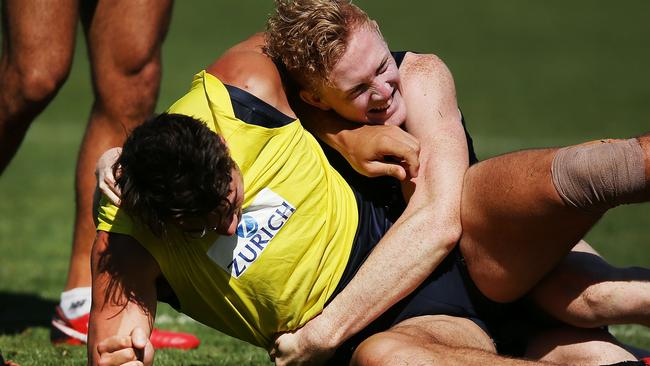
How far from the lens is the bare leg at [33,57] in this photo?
4977 mm

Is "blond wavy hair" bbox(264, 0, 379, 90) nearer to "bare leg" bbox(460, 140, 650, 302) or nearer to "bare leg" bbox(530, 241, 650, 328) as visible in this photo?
"bare leg" bbox(460, 140, 650, 302)

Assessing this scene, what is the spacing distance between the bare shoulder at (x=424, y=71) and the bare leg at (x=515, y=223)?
477 mm

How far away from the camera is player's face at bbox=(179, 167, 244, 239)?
3.60m

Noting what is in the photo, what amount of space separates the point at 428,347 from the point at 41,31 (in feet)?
8.27

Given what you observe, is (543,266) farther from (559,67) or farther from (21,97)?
(559,67)

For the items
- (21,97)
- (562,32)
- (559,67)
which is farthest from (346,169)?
(562,32)

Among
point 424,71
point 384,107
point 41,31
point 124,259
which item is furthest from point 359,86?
point 41,31

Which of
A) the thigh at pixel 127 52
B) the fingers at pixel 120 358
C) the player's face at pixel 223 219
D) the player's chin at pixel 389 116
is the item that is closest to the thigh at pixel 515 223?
the player's chin at pixel 389 116

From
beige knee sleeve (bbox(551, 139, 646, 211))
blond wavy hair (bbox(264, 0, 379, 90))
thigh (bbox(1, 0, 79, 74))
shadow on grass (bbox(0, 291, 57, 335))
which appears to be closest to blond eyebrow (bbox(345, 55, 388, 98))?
blond wavy hair (bbox(264, 0, 379, 90))

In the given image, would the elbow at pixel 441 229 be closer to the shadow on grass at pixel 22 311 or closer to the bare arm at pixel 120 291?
the bare arm at pixel 120 291

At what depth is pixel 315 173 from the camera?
4066mm

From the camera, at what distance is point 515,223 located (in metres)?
3.85

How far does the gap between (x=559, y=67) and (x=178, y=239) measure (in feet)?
53.2

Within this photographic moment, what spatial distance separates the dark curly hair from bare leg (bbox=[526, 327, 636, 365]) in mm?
1542
